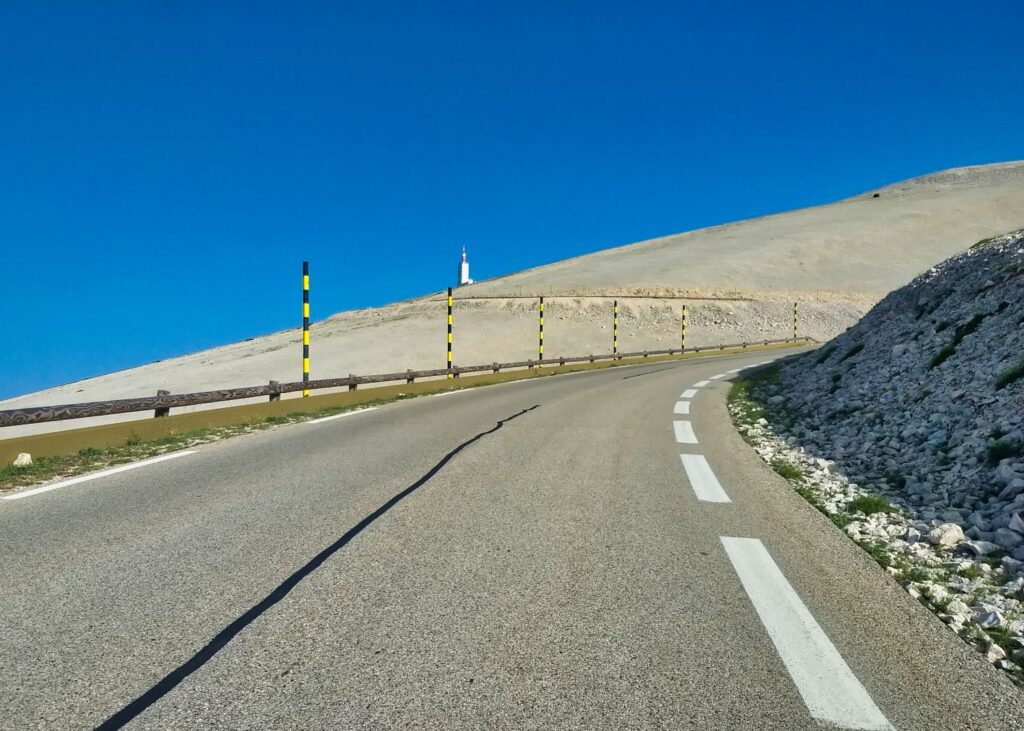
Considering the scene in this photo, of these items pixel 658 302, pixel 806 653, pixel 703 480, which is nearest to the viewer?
pixel 806 653

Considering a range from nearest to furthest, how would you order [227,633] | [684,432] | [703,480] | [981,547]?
1. [227,633]
2. [981,547]
3. [703,480]
4. [684,432]

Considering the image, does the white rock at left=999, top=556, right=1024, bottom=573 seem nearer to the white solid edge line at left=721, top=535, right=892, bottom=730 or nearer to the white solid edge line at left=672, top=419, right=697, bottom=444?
the white solid edge line at left=721, top=535, right=892, bottom=730

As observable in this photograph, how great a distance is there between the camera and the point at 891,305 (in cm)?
1778

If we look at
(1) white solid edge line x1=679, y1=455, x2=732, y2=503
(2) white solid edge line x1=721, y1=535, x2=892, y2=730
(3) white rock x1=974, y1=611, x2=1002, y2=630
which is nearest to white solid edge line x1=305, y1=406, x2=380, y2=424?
(1) white solid edge line x1=679, y1=455, x2=732, y2=503


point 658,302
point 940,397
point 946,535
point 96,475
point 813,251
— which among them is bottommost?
point 946,535

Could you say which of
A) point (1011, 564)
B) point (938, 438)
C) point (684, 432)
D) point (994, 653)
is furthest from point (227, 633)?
point (684, 432)

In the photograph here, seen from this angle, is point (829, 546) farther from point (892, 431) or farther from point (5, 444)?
point (5, 444)

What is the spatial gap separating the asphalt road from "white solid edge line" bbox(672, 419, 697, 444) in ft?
9.58

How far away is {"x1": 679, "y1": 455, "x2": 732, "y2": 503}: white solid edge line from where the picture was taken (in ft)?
21.6

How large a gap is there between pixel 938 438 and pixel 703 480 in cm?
316

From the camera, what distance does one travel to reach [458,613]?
3713 millimetres

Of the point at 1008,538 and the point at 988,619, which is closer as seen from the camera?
the point at 988,619

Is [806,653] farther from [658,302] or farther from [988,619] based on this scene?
[658,302]

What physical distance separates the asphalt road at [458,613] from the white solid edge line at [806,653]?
0.5 inches
